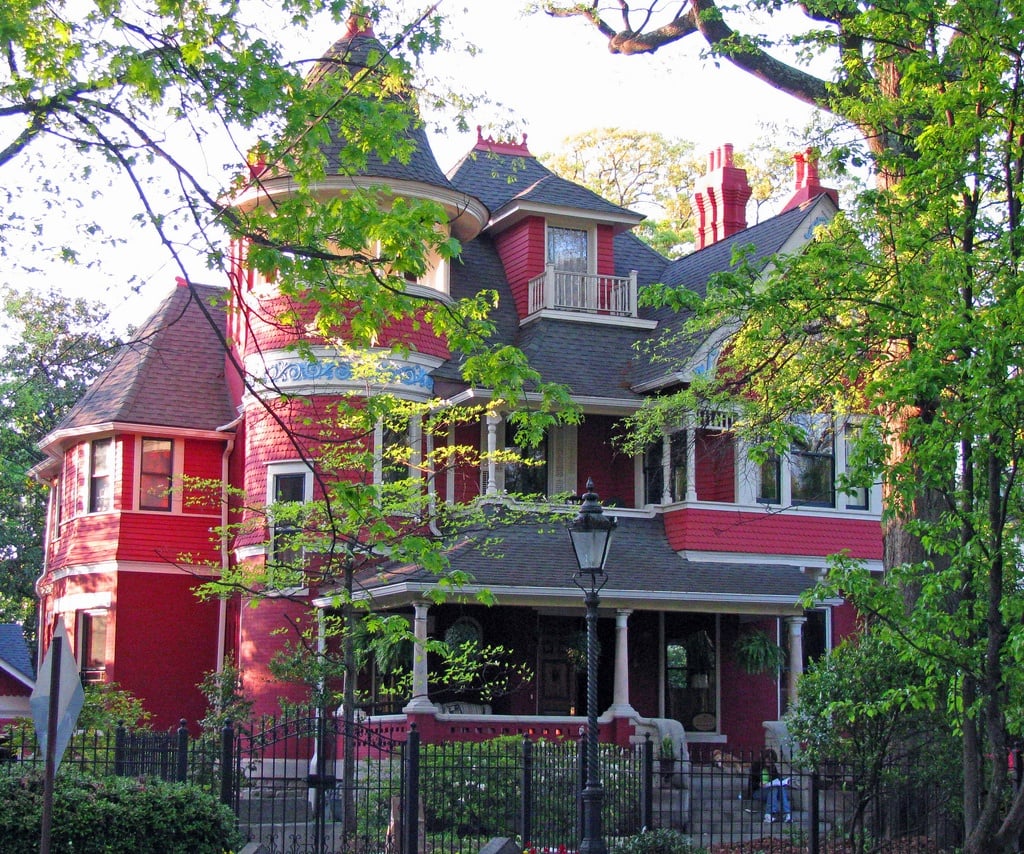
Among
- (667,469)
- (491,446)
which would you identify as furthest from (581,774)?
(667,469)

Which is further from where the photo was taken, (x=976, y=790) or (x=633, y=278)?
(x=633, y=278)

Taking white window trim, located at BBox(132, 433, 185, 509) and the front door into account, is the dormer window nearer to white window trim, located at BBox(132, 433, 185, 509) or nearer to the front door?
the front door

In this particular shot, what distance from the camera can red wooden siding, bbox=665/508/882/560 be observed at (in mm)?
23750

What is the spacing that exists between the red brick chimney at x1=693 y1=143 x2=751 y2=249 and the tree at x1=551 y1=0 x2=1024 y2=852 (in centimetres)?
1685

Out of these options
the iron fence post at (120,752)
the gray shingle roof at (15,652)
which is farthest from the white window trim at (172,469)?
the iron fence post at (120,752)

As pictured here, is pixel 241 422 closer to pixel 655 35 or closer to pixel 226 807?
pixel 655 35

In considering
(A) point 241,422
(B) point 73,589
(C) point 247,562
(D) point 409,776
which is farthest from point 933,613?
(B) point 73,589

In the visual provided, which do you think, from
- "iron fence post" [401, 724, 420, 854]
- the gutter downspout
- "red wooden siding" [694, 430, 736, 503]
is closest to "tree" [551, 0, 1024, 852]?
"iron fence post" [401, 724, 420, 854]

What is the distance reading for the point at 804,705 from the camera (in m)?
15.2

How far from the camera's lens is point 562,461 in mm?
25203

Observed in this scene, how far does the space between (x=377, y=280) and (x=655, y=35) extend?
12051 millimetres

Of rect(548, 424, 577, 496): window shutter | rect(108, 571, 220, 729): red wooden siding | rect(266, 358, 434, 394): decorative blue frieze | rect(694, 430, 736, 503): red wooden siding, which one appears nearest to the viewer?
rect(266, 358, 434, 394): decorative blue frieze

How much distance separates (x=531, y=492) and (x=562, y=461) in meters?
0.82

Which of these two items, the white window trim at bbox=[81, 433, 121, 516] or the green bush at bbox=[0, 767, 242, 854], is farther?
the white window trim at bbox=[81, 433, 121, 516]
